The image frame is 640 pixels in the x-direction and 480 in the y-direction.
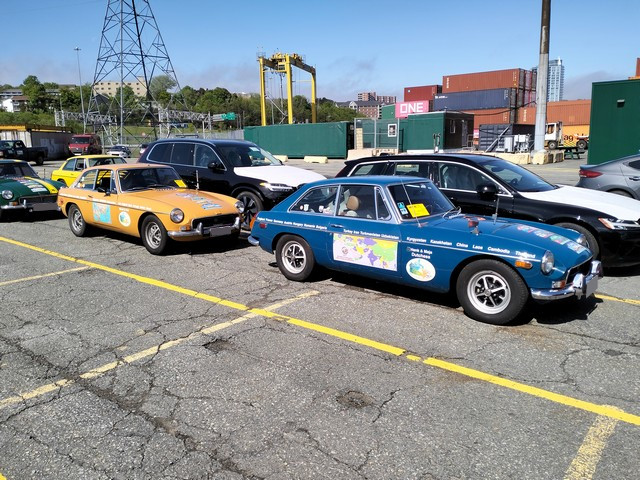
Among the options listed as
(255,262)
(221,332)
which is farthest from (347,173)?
(221,332)

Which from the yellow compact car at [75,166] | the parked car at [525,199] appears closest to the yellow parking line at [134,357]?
the parked car at [525,199]

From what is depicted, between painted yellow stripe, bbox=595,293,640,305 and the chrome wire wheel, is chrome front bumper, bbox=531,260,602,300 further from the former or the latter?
the chrome wire wheel

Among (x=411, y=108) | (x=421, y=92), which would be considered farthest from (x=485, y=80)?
(x=411, y=108)

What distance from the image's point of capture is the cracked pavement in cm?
303

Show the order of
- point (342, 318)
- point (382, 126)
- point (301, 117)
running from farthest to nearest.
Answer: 1. point (301, 117)
2. point (382, 126)
3. point (342, 318)

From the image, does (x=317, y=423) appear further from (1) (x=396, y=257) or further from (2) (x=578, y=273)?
(2) (x=578, y=273)

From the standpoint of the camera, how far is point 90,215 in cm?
955

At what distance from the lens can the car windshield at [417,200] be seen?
5875 millimetres

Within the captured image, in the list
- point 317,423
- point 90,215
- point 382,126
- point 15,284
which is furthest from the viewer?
point 382,126

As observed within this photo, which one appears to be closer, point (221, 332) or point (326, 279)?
point (221, 332)

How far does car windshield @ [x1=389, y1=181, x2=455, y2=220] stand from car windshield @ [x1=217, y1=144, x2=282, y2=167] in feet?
18.1

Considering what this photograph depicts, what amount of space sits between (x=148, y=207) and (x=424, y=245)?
16.1ft

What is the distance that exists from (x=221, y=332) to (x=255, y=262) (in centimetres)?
307

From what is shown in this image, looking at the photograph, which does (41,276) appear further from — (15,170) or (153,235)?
(15,170)
